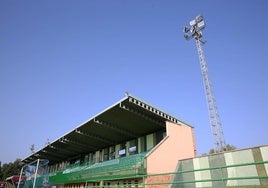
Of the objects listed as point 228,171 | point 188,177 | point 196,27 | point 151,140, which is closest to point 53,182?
point 151,140

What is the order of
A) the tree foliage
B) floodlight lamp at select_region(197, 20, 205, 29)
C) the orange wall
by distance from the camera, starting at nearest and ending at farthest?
the orange wall, floodlight lamp at select_region(197, 20, 205, 29), the tree foliage

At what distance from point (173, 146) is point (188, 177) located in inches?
177

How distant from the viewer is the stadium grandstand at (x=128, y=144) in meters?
17.0

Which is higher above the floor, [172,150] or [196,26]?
[196,26]

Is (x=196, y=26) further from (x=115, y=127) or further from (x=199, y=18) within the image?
(x=115, y=127)

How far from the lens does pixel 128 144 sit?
25953 mm

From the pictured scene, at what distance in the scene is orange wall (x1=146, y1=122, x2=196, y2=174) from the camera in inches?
656

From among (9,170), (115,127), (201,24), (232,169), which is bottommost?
(232,169)

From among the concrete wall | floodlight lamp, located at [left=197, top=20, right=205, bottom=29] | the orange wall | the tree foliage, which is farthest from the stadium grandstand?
the tree foliage

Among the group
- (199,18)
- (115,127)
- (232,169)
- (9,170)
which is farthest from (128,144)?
(9,170)

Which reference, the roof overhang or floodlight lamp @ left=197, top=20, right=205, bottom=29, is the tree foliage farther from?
floodlight lamp @ left=197, top=20, right=205, bottom=29

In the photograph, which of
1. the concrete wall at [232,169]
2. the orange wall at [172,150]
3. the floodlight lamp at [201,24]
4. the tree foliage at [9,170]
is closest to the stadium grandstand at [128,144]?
the orange wall at [172,150]

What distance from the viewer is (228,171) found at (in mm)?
12781

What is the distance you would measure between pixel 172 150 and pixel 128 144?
29.6 ft
